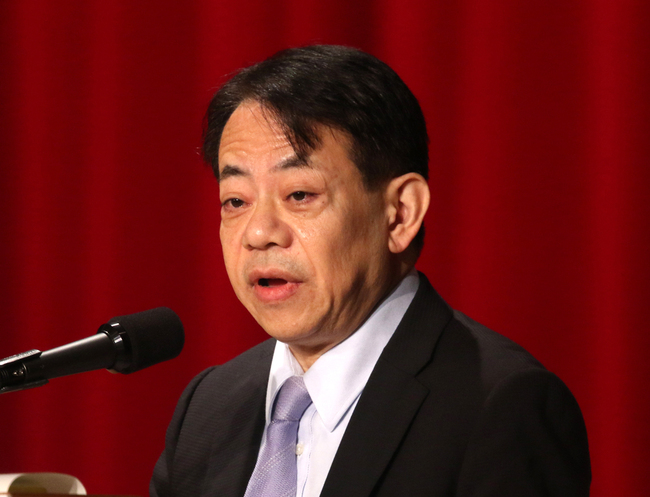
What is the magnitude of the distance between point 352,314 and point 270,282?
123 millimetres

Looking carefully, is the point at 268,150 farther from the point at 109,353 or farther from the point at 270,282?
the point at 109,353

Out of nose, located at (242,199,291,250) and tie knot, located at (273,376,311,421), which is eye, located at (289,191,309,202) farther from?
tie knot, located at (273,376,311,421)

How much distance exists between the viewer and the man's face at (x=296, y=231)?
95 cm

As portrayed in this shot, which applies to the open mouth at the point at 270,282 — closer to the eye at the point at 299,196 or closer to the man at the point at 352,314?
the man at the point at 352,314

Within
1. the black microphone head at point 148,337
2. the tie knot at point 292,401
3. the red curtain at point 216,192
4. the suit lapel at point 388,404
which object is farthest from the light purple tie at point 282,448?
the red curtain at point 216,192

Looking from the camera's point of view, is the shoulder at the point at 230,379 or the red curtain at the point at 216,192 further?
the red curtain at the point at 216,192

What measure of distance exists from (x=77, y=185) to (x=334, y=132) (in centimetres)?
109

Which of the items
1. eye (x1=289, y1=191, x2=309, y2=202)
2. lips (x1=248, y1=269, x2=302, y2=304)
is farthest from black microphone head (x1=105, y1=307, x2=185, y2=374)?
eye (x1=289, y1=191, x2=309, y2=202)

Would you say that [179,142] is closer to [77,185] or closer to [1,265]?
[77,185]

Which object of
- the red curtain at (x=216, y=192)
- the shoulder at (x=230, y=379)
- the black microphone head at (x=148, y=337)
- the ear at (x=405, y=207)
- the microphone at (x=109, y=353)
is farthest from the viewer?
the red curtain at (x=216, y=192)

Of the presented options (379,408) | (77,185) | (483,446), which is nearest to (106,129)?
(77,185)

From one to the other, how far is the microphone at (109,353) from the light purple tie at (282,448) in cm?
22

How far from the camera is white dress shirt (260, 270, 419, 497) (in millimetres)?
987

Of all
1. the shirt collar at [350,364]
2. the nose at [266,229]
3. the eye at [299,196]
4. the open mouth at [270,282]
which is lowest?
the shirt collar at [350,364]
